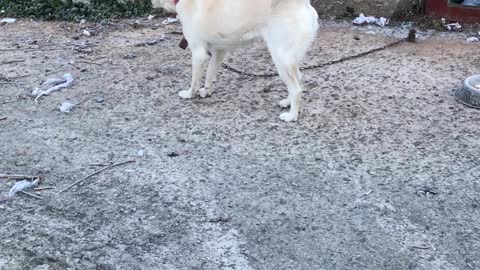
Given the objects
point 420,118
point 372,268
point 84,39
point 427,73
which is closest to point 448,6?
point 427,73

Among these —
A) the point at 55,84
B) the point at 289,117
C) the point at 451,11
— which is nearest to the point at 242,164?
the point at 289,117

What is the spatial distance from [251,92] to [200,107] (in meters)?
0.44

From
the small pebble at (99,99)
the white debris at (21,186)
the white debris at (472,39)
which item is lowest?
the small pebble at (99,99)

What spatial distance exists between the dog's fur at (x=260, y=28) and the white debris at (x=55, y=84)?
1.08 m

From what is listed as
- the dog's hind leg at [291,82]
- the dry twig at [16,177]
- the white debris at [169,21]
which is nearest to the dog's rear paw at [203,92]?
the dog's hind leg at [291,82]

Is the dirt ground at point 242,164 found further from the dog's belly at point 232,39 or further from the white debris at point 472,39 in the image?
the dog's belly at point 232,39

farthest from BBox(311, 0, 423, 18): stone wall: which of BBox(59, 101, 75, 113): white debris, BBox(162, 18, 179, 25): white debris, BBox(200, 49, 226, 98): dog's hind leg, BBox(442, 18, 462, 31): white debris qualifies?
BBox(59, 101, 75, 113): white debris

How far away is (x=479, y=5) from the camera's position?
602cm

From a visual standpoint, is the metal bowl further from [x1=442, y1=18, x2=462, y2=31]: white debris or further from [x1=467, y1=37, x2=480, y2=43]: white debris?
[x1=442, y1=18, x2=462, y2=31]: white debris

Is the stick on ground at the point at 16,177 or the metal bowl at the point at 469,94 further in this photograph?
the metal bowl at the point at 469,94

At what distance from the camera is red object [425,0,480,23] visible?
5.98 m

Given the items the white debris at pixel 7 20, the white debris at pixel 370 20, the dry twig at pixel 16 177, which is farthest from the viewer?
the white debris at pixel 7 20

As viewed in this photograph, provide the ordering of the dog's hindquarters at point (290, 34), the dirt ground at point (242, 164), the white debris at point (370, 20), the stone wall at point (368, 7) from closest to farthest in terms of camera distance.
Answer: the dirt ground at point (242, 164)
the dog's hindquarters at point (290, 34)
the white debris at point (370, 20)
the stone wall at point (368, 7)

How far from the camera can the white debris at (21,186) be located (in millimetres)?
3365
